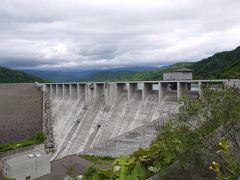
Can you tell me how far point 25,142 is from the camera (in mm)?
38719

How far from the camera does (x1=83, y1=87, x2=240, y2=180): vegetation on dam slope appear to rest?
6.31 meters

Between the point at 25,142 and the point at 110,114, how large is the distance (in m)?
14.9

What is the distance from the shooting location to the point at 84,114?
35250 millimetres

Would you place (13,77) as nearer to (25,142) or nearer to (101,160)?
(25,142)

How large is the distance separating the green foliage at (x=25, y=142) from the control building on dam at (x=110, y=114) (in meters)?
1.19

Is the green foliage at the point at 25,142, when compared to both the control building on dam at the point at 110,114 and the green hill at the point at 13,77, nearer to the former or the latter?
the control building on dam at the point at 110,114

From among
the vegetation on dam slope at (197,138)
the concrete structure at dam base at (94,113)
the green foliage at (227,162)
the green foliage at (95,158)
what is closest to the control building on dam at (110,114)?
the concrete structure at dam base at (94,113)

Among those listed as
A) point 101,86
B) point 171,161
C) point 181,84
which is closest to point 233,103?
point 171,161

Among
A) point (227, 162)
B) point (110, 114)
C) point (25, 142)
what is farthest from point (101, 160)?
point (25, 142)

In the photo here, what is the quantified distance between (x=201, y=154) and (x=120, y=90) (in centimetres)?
2608

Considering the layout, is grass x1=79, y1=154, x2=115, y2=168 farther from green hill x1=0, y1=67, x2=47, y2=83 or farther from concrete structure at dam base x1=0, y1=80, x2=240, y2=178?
green hill x1=0, y1=67, x2=47, y2=83

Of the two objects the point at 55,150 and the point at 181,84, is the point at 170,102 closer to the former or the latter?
the point at 181,84

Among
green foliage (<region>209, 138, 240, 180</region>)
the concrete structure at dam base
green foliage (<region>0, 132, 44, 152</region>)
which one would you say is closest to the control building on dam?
the concrete structure at dam base

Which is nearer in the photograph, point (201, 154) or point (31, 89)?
point (201, 154)
